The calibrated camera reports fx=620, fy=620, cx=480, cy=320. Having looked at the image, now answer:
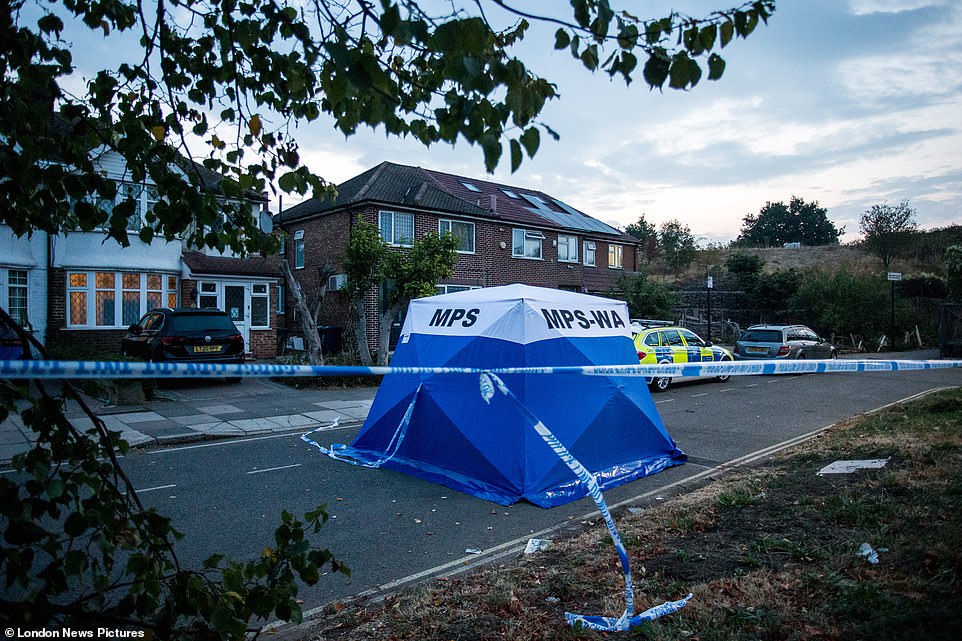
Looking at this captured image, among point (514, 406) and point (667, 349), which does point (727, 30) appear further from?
point (667, 349)

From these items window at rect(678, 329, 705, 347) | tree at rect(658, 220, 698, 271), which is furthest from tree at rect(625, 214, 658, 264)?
window at rect(678, 329, 705, 347)

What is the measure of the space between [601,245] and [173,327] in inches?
978

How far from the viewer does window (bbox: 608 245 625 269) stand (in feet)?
117

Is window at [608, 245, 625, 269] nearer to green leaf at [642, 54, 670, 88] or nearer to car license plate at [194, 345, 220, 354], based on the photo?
car license plate at [194, 345, 220, 354]

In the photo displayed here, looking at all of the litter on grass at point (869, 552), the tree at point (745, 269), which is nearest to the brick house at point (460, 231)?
the tree at point (745, 269)

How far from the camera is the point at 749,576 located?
A: 404cm

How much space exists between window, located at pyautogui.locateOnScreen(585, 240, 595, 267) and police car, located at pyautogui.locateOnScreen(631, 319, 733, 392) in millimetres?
16787

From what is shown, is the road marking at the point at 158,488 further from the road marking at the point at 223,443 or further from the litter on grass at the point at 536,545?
the litter on grass at the point at 536,545

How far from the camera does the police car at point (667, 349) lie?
15617mm

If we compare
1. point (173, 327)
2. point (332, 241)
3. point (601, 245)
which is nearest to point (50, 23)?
point (173, 327)

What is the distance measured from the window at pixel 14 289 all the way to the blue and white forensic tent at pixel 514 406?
14.2m

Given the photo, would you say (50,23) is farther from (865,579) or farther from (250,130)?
(865,579)

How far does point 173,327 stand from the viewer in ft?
49.5

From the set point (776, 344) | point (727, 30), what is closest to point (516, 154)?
point (727, 30)
